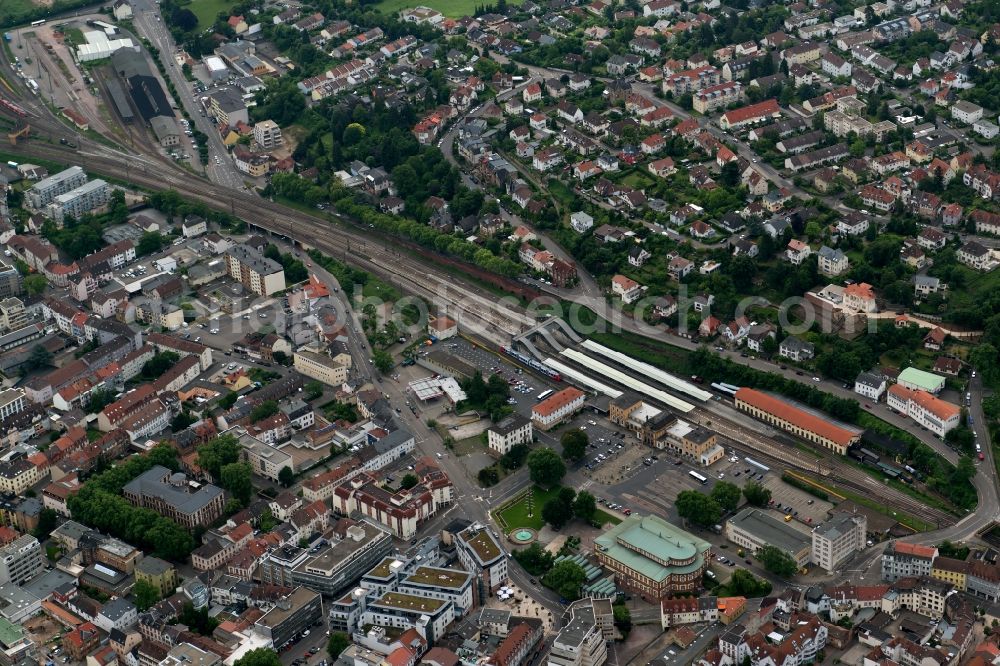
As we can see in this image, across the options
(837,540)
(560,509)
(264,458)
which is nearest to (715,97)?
(560,509)

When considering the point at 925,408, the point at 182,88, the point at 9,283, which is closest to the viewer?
the point at 925,408

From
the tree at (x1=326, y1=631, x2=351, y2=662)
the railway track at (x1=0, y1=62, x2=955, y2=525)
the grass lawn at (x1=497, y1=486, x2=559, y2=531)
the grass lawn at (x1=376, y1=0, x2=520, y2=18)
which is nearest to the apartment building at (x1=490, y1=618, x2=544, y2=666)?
the tree at (x1=326, y1=631, x2=351, y2=662)

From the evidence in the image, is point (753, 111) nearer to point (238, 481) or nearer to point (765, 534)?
point (765, 534)

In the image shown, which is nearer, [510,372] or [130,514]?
[130,514]

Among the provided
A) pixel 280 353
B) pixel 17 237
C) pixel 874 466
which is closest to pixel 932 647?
pixel 874 466

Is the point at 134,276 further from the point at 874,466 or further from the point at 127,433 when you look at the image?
the point at 874,466
